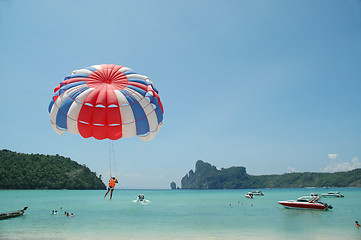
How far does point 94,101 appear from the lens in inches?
463

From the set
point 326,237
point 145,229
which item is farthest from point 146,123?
point 326,237

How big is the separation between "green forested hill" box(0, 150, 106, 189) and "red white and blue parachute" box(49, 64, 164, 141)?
273 feet

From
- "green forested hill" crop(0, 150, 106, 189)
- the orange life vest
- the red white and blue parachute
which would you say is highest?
"green forested hill" crop(0, 150, 106, 189)

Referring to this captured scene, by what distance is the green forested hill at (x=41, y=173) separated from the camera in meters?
82.3

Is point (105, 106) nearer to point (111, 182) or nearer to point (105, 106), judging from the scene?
point (105, 106)

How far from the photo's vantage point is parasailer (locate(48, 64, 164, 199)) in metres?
11.9

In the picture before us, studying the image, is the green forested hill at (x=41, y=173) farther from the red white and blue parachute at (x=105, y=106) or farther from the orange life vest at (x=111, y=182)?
the orange life vest at (x=111, y=182)

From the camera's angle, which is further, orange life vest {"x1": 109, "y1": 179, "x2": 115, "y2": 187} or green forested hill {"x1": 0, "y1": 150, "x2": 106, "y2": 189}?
green forested hill {"x1": 0, "y1": 150, "x2": 106, "y2": 189}

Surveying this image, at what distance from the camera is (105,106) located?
39.0 feet

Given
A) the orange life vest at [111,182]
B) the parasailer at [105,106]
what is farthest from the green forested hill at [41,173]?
the orange life vest at [111,182]

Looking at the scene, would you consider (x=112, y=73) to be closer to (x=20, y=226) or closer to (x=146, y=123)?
(x=146, y=123)

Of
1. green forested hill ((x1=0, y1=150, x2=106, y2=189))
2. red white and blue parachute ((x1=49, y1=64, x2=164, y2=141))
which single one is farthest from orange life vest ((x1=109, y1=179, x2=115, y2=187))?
green forested hill ((x1=0, y1=150, x2=106, y2=189))

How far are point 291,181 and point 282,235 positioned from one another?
7164 inches

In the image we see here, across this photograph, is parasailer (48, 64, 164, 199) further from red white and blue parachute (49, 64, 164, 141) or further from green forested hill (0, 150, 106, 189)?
green forested hill (0, 150, 106, 189)
